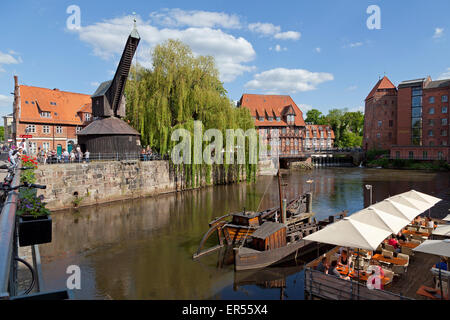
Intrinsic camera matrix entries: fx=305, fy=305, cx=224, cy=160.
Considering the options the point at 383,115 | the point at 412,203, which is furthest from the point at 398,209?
the point at 383,115

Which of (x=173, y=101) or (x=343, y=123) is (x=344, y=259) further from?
(x=343, y=123)

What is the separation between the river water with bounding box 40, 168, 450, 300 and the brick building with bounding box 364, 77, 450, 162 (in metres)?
43.7

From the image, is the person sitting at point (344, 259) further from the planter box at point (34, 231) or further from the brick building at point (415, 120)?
the brick building at point (415, 120)

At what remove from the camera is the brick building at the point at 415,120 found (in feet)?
199

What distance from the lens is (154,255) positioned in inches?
565

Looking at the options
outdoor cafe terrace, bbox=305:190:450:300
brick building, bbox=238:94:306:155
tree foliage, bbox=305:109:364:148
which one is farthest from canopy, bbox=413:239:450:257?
tree foliage, bbox=305:109:364:148

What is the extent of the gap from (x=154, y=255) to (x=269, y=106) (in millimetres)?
57062

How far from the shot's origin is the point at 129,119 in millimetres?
30547

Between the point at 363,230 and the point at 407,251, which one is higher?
the point at 363,230

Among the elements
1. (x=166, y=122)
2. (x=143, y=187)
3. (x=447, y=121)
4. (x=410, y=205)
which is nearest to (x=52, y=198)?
(x=143, y=187)

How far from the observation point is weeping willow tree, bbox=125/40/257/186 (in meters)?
28.3
